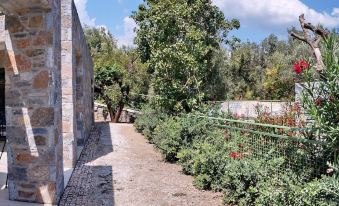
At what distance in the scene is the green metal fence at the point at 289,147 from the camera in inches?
182

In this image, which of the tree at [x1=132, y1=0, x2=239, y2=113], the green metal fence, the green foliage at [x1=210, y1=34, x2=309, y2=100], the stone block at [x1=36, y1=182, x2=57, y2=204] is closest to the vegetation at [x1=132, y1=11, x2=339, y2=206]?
the green metal fence

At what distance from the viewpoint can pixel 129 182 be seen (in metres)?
7.25

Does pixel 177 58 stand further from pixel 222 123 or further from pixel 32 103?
pixel 32 103

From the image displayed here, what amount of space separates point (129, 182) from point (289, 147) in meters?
3.33

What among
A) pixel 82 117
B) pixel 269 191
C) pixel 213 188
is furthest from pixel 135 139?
pixel 269 191

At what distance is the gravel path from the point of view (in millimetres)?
6094

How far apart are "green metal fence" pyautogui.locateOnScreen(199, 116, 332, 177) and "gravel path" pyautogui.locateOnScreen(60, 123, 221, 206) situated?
3.55ft

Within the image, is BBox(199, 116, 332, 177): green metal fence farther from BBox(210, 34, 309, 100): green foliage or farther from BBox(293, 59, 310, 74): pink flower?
BBox(210, 34, 309, 100): green foliage

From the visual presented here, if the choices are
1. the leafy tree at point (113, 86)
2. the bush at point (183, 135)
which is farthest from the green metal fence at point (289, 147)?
the leafy tree at point (113, 86)

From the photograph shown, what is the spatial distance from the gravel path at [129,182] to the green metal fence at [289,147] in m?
1.08

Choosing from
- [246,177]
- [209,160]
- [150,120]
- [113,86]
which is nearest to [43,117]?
[209,160]

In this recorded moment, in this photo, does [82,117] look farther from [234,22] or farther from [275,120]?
[234,22]

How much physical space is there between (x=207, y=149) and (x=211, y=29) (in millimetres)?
10572

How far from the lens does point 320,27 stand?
4336 millimetres
